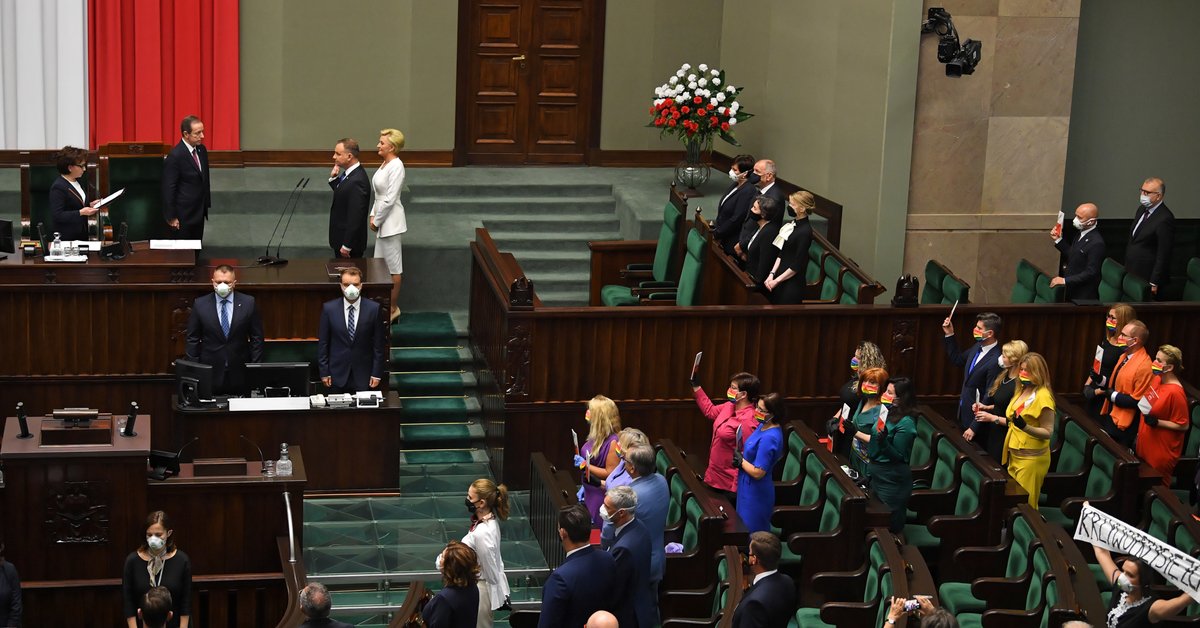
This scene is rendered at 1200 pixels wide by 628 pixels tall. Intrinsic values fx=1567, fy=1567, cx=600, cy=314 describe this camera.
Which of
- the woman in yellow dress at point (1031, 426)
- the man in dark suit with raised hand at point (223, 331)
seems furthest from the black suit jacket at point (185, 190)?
the woman in yellow dress at point (1031, 426)

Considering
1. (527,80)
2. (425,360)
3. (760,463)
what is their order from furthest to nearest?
(527,80), (425,360), (760,463)

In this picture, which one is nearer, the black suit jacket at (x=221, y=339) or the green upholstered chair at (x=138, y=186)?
the black suit jacket at (x=221, y=339)

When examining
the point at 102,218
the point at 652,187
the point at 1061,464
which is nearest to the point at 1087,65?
the point at 652,187

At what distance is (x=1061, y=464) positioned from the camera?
9625mm

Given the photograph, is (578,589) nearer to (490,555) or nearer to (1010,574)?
(490,555)

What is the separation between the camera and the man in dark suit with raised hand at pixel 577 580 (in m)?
6.77

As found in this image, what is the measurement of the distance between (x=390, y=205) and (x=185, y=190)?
1.53 m

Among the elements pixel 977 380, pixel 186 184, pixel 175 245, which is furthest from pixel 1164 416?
pixel 186 184

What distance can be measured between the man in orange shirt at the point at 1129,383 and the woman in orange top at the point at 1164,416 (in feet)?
0.41

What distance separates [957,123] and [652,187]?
Result: 9.90ft

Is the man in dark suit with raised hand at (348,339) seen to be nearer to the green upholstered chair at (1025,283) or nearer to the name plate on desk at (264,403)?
the name plate on desk at (264,403)

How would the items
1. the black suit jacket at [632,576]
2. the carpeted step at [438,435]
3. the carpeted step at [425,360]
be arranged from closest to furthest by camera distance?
1. the black suit jacket at [632,576]
2. the carpeted step at [438,435]
3. the carpeted step at [425,360]

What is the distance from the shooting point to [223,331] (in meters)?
9.98

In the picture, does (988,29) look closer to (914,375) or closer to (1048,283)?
(1048,283)
